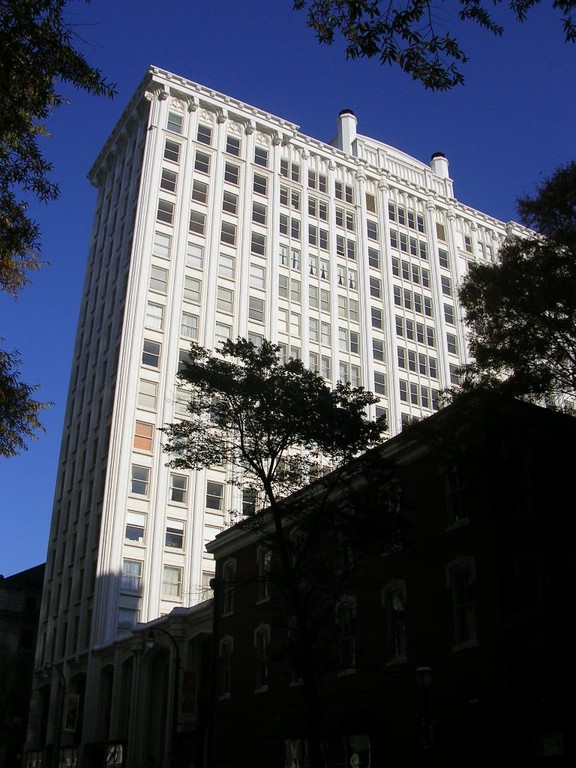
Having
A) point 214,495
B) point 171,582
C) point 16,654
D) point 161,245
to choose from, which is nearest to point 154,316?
point 161,245

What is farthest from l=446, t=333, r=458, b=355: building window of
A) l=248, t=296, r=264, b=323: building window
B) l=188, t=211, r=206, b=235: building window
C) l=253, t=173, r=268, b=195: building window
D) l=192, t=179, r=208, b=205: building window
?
l=192, t=179, r=208, b=205: building window

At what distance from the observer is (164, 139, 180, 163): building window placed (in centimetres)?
6866

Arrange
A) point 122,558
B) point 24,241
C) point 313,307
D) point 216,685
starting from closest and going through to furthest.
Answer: point 24,241 < point 216,685 < point 122,558 < point 313,307

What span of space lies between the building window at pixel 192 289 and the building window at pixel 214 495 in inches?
581

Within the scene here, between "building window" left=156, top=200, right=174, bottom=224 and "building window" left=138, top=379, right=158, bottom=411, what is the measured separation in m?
14.6

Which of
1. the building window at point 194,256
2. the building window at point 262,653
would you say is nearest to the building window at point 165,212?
the building window at point 194,256

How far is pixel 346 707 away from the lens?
96.6ft

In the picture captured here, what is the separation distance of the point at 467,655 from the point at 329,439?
7.87m

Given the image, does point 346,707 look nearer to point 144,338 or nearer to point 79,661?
point 79,661

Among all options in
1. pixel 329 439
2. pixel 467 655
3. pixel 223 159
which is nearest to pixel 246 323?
pixel 223 159

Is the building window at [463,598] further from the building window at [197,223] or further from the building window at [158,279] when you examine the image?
the building window at [197,223]

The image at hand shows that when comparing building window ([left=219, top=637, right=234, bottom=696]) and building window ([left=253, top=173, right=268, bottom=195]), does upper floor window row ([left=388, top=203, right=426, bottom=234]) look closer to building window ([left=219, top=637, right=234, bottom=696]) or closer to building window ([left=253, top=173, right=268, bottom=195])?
building window ([left=253, top=173, right=268, bottom=195])

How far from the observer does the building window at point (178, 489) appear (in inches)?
2228

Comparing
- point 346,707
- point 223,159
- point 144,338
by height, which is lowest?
point 346,707
